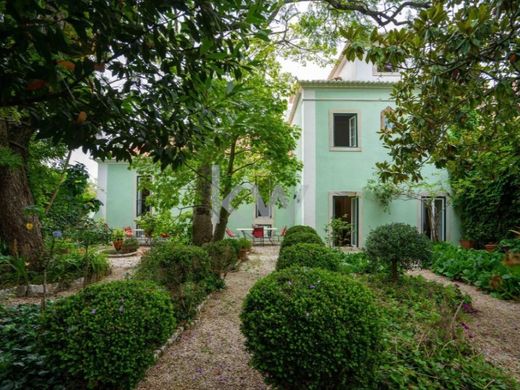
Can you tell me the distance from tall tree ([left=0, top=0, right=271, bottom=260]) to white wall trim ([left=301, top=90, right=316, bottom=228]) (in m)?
8.70

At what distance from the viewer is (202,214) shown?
805 cm

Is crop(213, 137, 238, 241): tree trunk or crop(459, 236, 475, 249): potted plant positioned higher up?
crop(213, 137, 238, 241): tree trunk

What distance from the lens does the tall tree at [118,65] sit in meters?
1.24

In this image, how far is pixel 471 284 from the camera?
21.8 feet

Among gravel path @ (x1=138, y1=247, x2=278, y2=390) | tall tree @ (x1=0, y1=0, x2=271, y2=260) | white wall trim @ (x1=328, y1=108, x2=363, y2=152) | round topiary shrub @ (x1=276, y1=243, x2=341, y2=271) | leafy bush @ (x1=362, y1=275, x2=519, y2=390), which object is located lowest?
gravel path @ (x1=138, y1=247, x2=278, y2=390)

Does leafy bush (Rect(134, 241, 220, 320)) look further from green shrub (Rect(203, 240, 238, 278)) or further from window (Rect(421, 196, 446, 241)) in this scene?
window (Rect(421, 196, 446, 241))

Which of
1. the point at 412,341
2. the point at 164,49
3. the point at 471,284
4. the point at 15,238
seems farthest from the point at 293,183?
the point at 164,49

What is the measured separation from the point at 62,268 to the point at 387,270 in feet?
21.2

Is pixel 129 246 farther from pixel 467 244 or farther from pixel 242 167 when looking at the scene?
pixel 467 244

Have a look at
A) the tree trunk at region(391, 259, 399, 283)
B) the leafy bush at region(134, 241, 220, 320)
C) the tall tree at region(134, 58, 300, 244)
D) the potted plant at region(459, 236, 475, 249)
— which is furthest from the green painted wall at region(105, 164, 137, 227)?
the potted plant at region(459, 236, 475, 249)

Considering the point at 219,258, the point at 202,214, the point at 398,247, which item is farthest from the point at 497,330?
the point at 202,214

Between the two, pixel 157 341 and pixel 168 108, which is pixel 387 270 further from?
pixel 168 108

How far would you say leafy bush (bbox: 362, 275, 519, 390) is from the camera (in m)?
2.52

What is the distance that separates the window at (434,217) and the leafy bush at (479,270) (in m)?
2.27
